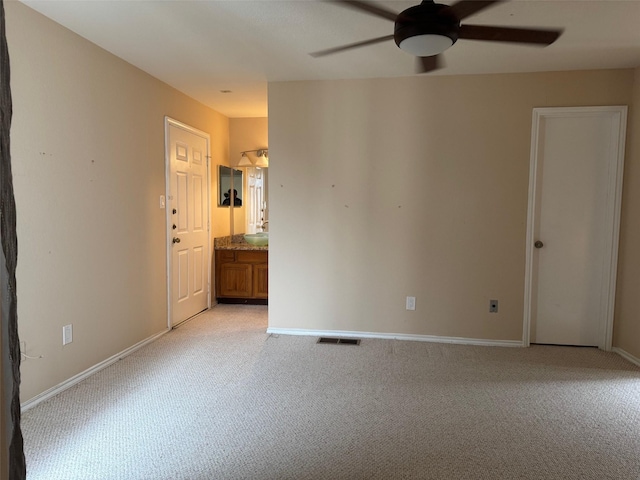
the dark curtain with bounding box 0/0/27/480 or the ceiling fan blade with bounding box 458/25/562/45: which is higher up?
the ceiling fan blade with bounding box 458/25/562/45

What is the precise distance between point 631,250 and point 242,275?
3.93 m

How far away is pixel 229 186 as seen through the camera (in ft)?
17.5

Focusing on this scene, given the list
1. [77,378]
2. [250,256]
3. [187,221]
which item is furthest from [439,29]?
[250,256]

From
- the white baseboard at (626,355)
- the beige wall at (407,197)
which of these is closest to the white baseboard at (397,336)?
the beige wall at (407,197)

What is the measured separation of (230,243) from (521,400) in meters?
3.83

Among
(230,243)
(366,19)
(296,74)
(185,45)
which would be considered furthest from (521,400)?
(230,243)

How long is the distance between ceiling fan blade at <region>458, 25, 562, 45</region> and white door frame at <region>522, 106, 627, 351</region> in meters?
1.57

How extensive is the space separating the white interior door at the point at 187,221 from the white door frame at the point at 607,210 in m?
3.34

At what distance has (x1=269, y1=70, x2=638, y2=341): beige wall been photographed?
3590 mm

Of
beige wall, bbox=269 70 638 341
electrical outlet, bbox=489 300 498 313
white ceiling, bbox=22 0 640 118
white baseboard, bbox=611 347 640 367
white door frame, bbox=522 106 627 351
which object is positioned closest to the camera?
white ceiling, bbox=22 0 640 118

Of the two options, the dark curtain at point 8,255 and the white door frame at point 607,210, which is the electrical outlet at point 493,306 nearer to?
the white door frame at point 607,210

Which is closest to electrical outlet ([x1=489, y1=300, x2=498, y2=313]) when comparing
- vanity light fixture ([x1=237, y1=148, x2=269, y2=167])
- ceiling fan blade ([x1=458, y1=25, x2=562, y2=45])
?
ceiling fan blade ([x1=458, y1=25, x2=562, y2=45])

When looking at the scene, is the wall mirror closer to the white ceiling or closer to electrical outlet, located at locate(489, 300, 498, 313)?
the white ceiling

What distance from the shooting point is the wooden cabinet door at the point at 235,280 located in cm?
504
